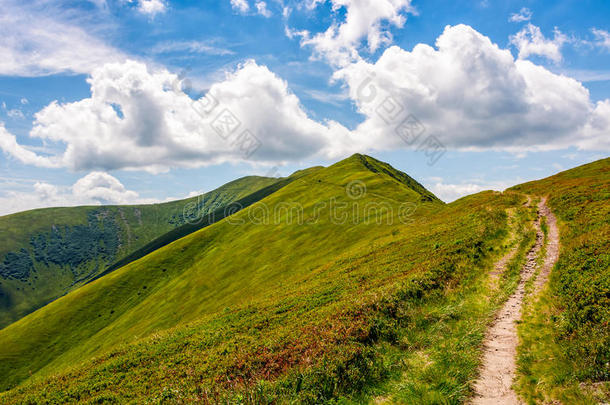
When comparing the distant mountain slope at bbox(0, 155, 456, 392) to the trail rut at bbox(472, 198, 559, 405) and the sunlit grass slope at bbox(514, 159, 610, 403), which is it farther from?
the sunlit grass slope at bbox(514, 159, 610, 403)

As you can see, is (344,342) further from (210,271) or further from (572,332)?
(210,271)

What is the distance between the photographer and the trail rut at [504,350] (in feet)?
27.3

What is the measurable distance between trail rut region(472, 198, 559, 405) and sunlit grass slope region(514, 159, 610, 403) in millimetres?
372

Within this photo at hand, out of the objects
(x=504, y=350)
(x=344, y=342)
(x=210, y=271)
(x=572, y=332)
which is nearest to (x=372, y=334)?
(x=344, y=342)

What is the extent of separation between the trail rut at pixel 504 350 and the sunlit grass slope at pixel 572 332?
0.37 m

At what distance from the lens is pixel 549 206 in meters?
36.3

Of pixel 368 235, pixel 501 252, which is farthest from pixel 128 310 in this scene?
pixel 501 252

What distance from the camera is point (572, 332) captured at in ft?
34.0

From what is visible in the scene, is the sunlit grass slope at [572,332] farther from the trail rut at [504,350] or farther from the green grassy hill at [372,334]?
the trail rut at [504,350]

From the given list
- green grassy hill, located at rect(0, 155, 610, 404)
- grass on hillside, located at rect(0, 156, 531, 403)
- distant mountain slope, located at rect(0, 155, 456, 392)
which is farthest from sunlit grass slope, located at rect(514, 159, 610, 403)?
distant mountain slope, located at rect(0, 155, 456, 392)

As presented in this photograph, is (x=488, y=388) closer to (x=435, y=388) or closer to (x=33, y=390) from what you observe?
(x=435, y=388)

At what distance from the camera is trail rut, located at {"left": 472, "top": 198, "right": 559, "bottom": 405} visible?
8320mm

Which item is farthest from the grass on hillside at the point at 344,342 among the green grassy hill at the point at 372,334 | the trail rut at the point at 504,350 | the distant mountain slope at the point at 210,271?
the distant mountain slope at the point at 210,271

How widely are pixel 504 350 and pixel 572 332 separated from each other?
8.14ft
